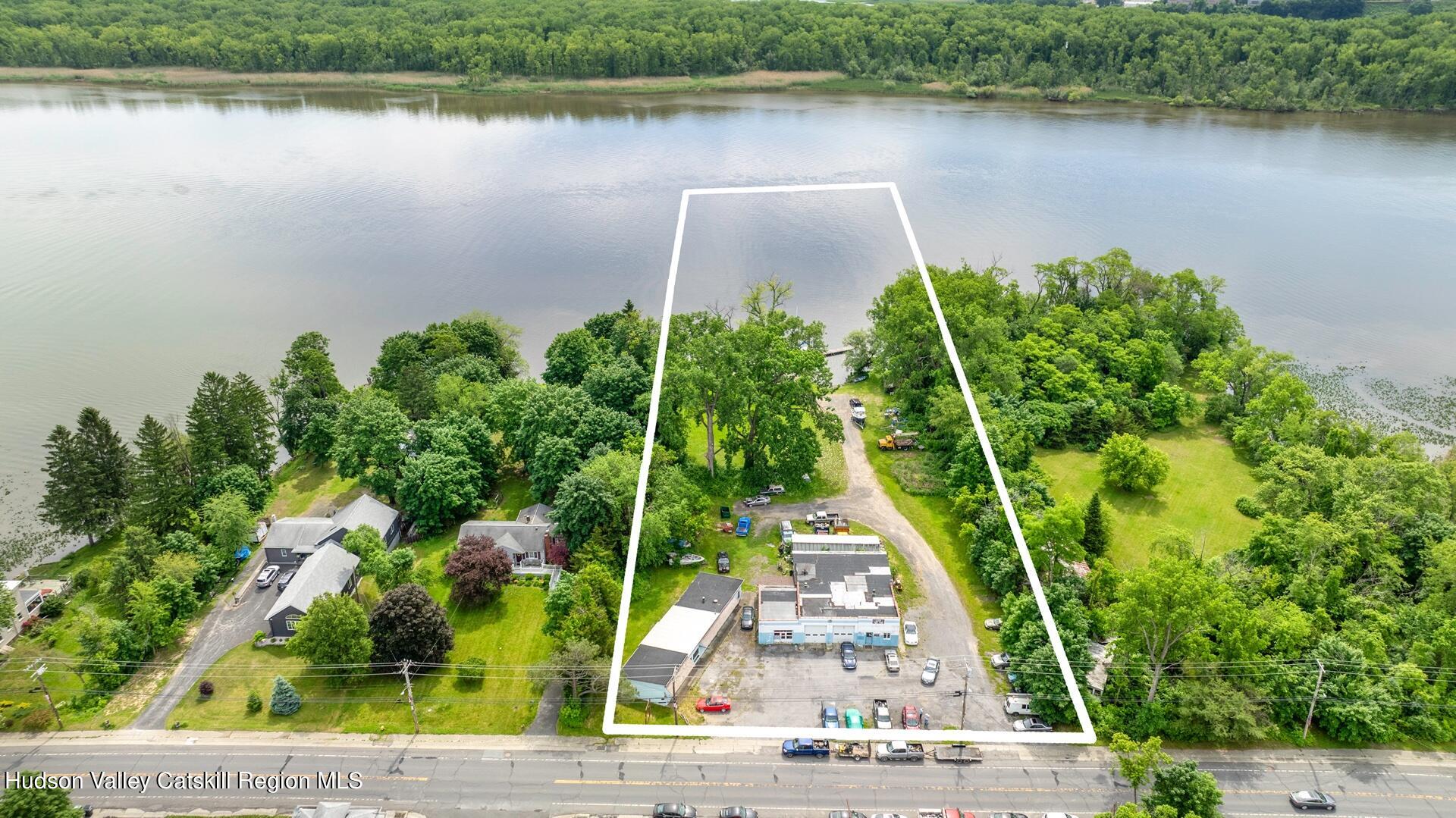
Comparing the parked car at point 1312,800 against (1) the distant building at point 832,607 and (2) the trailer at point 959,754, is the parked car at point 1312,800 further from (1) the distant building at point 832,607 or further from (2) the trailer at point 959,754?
(1) the distant building at point 832,607

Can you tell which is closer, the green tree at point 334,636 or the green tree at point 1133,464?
the green tree at point 334,636

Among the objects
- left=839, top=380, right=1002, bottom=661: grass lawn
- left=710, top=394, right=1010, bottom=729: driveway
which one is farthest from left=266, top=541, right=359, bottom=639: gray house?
left=839, top=380, right=1002, bottom=661: grass lawn

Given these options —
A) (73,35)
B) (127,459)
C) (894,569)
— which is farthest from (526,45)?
(894,569)

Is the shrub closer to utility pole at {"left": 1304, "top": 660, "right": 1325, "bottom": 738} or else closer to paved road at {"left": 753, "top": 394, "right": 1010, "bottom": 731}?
utility pole at {"left": 1304, "top": 660, "right": 1325, "bottom": 738}

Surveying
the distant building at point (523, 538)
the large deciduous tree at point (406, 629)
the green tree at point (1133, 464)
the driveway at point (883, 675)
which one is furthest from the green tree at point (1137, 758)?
the large deciduous tree at point (406, 629)

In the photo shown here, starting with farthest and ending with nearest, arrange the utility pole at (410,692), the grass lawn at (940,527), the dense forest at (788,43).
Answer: the dense forest at (788,43), the grass lawn at (940,527), the utility pole at (410,692)
